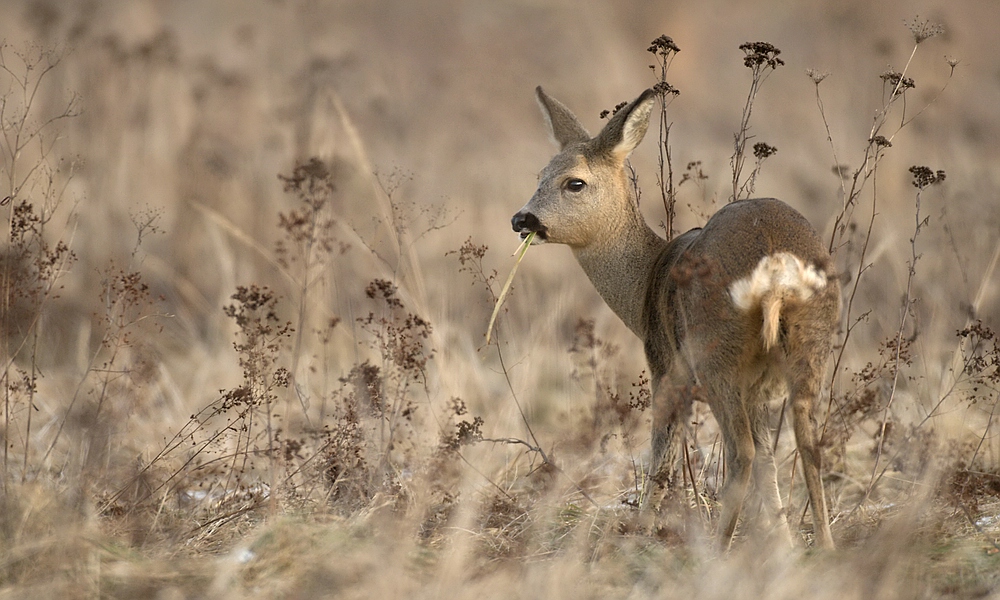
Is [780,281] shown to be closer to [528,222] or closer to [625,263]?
[625,263]

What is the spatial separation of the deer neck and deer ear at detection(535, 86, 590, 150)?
0.73 metres

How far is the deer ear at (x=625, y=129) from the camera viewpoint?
20.2 ft

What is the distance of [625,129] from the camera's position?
20.6ft

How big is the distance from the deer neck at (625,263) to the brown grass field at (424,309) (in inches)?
9.6

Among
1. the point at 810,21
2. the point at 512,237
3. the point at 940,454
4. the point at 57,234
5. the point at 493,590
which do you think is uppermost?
the point at 810,21

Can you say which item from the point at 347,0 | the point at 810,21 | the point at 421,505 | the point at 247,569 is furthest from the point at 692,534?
the point at 810,21

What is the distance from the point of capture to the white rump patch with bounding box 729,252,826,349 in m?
4.75

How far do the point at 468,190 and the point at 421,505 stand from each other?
1066 centimetres

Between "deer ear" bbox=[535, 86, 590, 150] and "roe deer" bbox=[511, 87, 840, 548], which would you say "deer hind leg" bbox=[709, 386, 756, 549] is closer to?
"roe deer" bbox=[511, 87, 840, 548]

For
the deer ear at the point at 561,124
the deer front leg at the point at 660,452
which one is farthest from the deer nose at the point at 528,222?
the deer front leg at the point at 660,452

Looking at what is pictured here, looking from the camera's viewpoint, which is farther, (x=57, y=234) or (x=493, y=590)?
(x=57, y=234)

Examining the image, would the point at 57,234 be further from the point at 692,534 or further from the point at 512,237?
the point at 692,534

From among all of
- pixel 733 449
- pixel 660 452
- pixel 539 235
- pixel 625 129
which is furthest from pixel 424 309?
pixel 733 449

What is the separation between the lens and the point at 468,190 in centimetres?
1494
